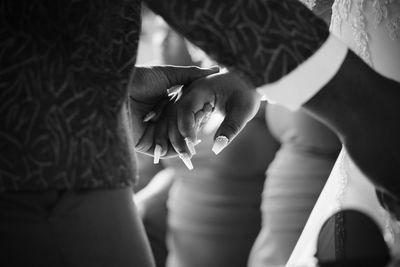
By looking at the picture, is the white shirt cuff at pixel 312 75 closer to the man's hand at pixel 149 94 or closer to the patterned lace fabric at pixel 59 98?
the patterned lace fabric at pixel 59 98

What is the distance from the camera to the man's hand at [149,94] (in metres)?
1.06

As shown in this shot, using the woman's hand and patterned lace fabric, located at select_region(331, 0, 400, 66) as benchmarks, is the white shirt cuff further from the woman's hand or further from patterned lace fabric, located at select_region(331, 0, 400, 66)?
patterned lace fabric, located at select_region(331, 0, 400, 66)

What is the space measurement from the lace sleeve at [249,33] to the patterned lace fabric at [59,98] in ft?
0.43

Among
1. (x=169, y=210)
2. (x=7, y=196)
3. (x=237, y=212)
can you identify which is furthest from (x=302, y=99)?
(x=169, y=210)

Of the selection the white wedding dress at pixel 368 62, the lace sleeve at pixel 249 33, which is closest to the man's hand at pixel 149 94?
the white wedding dress at pixel 368 62

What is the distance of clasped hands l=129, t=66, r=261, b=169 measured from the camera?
100cm

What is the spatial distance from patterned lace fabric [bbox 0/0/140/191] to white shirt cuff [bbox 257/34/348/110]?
205 millimetres

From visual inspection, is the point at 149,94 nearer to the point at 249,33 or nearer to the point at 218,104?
the point at 218,104

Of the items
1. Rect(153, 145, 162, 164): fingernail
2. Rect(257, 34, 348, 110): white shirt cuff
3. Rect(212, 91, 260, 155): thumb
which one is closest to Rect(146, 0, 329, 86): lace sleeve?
Rect(257, 34, 348, 110): white shirt cuff

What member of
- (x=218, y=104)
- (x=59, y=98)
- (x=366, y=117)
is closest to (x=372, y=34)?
(x=218, y=104)

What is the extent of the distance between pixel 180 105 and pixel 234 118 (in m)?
0.10

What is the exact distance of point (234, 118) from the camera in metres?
0.98

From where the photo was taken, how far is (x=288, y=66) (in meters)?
0.60

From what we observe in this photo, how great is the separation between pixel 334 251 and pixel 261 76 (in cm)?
46
